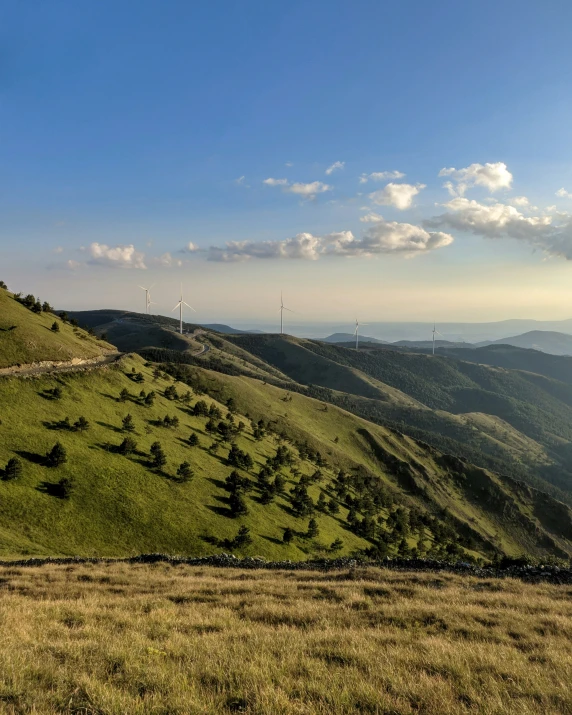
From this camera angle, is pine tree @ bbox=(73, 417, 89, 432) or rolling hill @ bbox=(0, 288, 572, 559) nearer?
rolling hill @ bbox=(0, 288, 572, 559)

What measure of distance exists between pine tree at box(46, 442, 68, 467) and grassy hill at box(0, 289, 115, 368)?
2405cm

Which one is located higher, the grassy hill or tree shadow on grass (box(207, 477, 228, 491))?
the grassy hill

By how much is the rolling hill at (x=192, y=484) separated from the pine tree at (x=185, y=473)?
0.31 metres

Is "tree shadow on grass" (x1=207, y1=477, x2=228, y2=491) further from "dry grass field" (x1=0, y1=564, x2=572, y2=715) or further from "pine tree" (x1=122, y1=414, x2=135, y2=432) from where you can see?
"dry grass field" (x1=0, y1=564, x2=572, y2=715)

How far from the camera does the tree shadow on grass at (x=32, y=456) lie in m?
45.6

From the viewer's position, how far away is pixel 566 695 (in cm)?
952

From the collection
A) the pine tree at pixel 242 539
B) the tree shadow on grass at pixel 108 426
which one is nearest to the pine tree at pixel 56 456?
the tree shadow on grass at pixel 108 426

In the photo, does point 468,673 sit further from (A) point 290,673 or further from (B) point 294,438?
(B) point 294,438

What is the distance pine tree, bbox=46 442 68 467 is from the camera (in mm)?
46000

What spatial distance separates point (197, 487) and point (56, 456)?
64.8 feet

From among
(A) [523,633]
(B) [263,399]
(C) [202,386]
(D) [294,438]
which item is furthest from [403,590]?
(B) [263,399]

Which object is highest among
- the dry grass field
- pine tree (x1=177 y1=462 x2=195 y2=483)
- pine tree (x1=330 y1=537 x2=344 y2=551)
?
the dry grass field

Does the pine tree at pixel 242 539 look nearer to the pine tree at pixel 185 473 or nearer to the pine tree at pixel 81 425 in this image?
the pine tree at pixel 185 473

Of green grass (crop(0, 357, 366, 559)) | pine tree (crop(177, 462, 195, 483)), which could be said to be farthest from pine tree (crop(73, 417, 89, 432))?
pine tree (crop(177, 462, 195, 483))
